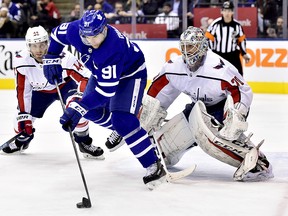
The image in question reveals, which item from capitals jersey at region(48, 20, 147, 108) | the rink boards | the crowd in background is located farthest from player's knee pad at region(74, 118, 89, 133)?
the crowd in background

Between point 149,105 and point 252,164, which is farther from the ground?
point 149,105

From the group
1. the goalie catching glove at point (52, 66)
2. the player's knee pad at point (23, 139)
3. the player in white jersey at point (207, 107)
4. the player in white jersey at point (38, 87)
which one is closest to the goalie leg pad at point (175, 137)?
the player in white jersey at point (207, 107)

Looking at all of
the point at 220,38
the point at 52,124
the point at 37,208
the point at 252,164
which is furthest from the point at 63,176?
the point at 220,38

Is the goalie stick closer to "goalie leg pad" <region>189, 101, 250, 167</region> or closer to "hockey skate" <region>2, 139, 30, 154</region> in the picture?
"goalie leg pad" <region>189, 101, 250, 167</region>

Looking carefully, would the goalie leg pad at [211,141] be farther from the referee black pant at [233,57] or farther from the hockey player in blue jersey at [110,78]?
the referee black pant at [233,57]

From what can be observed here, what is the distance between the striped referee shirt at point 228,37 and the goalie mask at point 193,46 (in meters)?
3.99

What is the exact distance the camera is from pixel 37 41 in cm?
500

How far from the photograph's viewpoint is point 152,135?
4.61 m

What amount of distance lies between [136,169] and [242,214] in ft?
4.11

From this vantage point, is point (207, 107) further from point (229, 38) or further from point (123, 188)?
point (229, 38)

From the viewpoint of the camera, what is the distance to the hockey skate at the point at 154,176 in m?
4.20

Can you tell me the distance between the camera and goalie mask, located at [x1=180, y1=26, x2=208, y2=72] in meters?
4.33

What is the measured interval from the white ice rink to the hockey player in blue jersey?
0.24m

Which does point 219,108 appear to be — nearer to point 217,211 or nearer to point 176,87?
point 176,87
